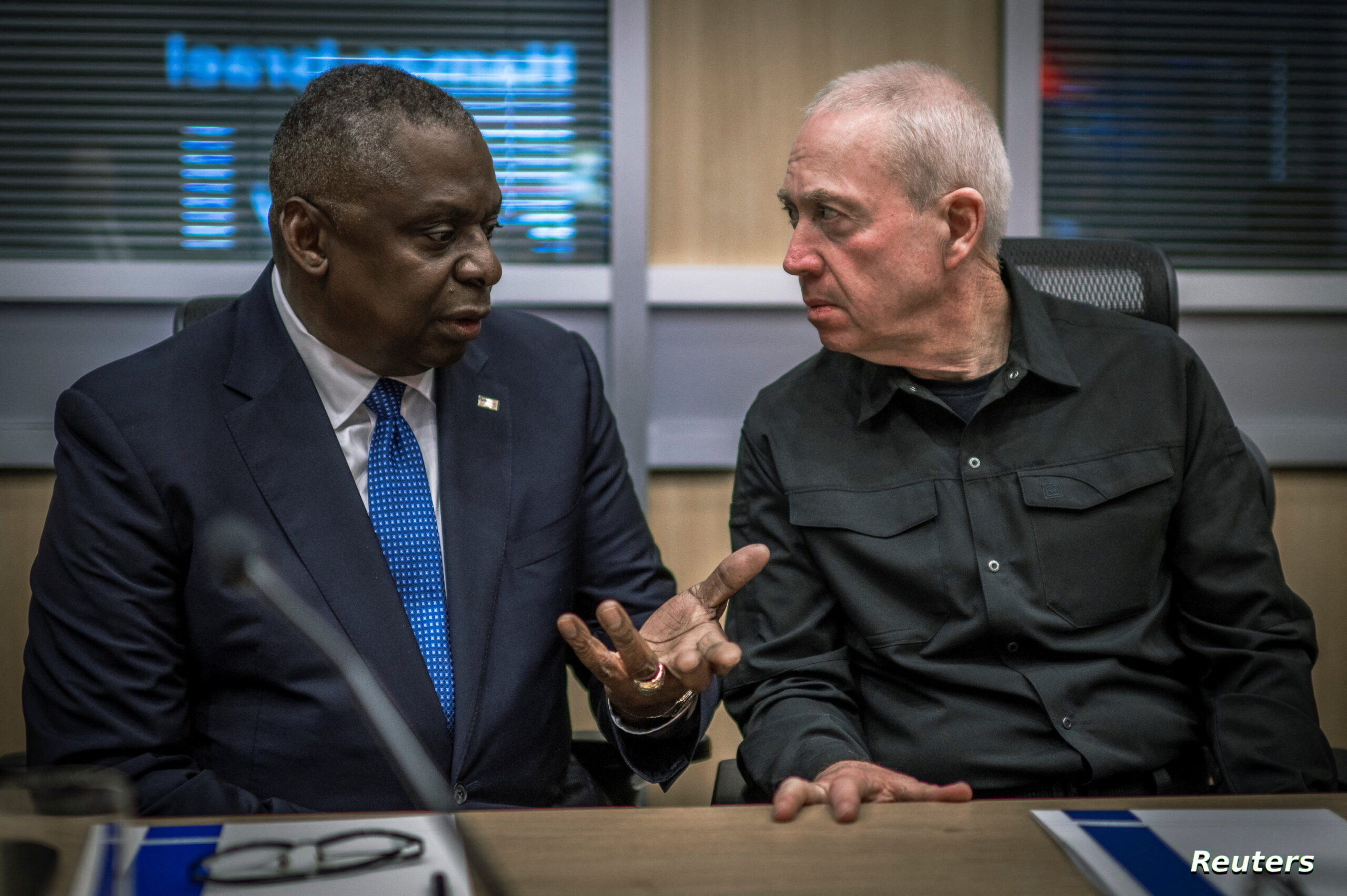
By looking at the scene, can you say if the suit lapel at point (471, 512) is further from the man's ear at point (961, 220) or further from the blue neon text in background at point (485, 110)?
the blue neon text in background at point (485, 110)

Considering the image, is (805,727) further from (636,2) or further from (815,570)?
(636,2)

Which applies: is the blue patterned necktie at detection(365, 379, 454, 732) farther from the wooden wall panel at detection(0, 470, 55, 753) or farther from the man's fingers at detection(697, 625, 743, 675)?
the wooden wall panel at detection(0, 470, 55, 753)

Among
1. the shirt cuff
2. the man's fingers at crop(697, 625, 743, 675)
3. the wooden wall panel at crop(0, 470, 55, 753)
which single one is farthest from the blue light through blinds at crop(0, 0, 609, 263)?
the man's fingers at crop(697, 625, 743, 675)

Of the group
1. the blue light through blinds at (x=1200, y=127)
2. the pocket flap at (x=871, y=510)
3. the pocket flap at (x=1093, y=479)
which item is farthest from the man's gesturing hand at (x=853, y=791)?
the blue light through blinds at (x=1200, y=127)

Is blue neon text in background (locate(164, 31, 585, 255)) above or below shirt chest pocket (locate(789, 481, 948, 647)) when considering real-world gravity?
above

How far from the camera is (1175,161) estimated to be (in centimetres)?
270

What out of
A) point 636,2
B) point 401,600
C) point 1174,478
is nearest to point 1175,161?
point 636,2

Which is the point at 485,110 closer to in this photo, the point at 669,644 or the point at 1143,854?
the point at 669,644

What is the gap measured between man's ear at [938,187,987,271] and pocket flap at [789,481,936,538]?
12.3 inches

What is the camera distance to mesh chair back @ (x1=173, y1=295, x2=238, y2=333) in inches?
62.8

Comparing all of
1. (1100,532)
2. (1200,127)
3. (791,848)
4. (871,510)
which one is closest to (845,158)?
(871,510)

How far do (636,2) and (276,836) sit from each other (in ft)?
6.86

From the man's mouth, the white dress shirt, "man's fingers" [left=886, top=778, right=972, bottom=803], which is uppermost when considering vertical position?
the man's mouth

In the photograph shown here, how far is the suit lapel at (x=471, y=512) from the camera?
1.36m
